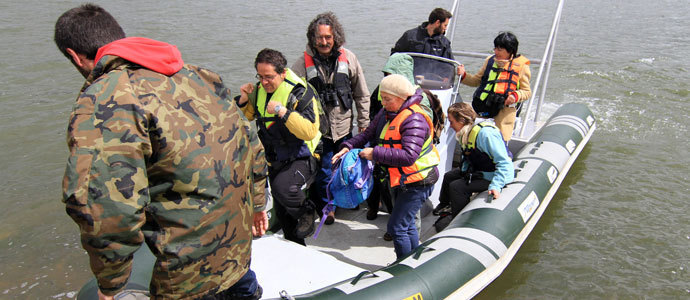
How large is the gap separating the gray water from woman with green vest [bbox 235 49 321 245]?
5.70ft

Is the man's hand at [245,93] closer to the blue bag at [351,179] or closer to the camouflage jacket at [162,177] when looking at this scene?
the blue bag at [351,179]

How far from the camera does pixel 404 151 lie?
2.64m

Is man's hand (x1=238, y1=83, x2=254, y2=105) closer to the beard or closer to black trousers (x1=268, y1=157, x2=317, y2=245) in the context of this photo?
black trousers (x1=268, y1=157, x2=317, y2=245)

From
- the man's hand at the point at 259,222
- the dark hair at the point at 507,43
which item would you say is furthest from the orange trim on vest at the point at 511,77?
the man's hand at the point at 259,222

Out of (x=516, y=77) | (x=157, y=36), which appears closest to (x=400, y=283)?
(x=516, y=77)

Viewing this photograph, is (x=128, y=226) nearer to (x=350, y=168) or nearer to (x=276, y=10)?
(x=350, y=168)

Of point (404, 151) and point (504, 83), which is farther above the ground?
point (504, 83)

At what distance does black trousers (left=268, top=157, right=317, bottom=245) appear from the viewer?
9.76ft

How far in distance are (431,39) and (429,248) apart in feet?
6.59

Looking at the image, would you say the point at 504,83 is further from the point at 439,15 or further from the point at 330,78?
the point at 330,78

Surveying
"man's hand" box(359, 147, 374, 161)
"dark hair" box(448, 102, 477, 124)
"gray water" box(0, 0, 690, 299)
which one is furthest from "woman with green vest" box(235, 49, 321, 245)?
"gray water" box(0, 0, 690, 299)

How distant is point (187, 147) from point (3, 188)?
210 inches

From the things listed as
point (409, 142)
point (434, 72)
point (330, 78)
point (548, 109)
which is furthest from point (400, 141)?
point (548, 109)

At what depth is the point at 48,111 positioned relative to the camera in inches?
286
